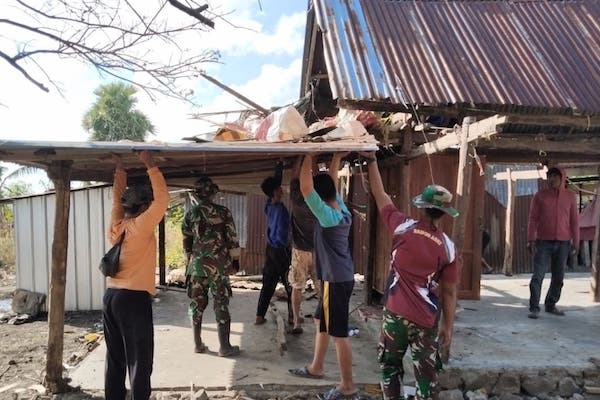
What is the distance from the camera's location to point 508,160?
25.3ft

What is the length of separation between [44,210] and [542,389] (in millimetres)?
7758

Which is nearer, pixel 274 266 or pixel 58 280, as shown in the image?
pixel 58 280

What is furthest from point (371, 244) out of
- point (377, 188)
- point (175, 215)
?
point (175, 215)

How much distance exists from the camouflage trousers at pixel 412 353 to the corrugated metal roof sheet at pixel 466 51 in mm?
2578

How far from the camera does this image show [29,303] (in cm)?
823

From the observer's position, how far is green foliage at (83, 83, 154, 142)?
73.3 feet

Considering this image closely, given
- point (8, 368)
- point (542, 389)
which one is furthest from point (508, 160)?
point (8, 368)

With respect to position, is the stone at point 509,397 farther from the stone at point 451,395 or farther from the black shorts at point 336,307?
the black shorts at point 336,307

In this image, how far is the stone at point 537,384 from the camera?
4.67m

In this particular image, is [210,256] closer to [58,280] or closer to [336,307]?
[58,280]

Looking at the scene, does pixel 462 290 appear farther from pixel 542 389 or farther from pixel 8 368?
pixel 8 368

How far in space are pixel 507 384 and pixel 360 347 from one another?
165 cm

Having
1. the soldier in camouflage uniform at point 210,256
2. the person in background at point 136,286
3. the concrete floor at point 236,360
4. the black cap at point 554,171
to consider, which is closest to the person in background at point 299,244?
the concrete floor at point 236,360

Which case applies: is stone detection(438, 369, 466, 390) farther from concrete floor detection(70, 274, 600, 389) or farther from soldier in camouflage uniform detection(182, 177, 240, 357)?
soldier in camouflage uniform detection(182, 177, 240, 357)
